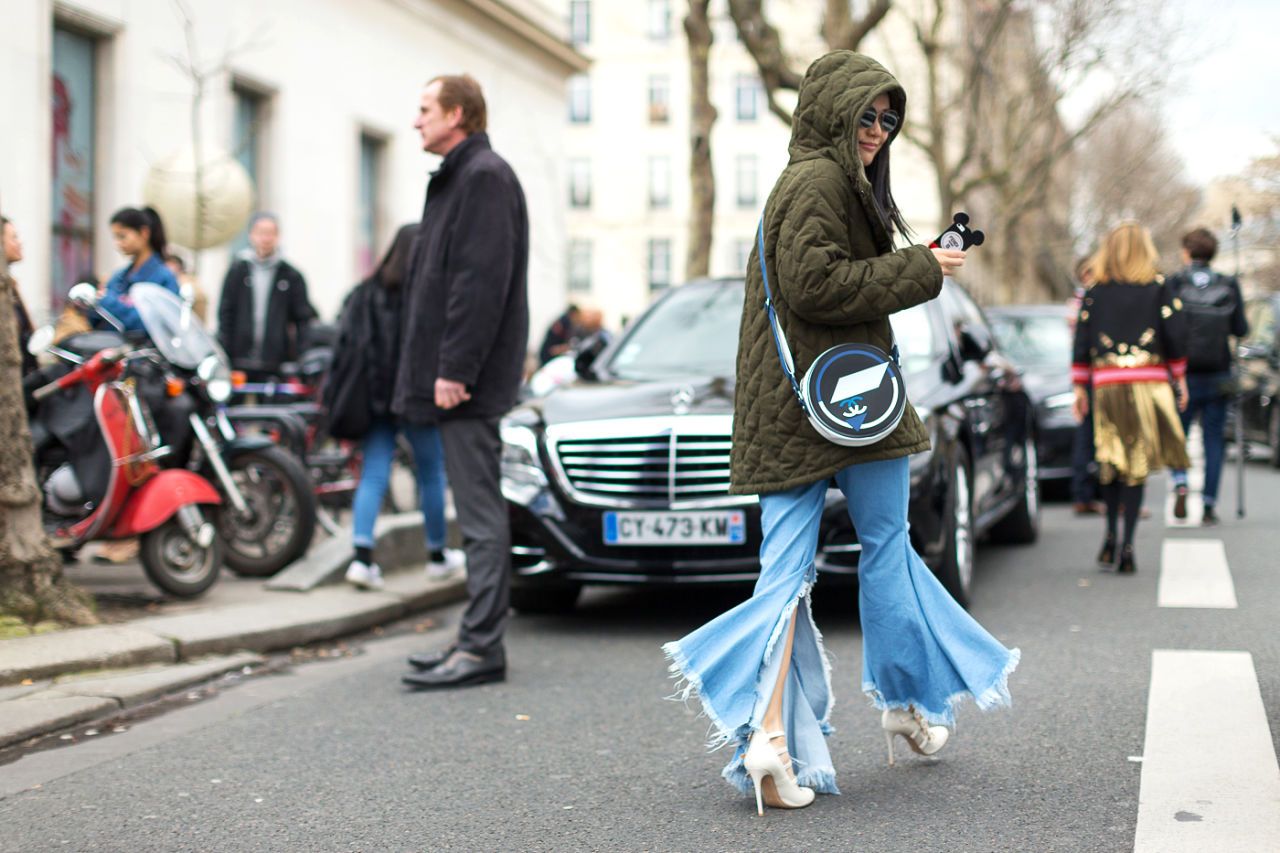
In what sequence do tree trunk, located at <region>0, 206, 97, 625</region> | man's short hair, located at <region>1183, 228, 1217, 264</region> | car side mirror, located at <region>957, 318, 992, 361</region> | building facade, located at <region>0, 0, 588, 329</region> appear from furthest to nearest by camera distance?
building facade, located at <region>0, 0, 588, 329</region> → man's short hair, located at <region>1183, 228, 1217, 264</region> → car side mirror, located at <region>957, 318, 992, 361</region> → tree trunk, located at <region>0, 206, 97, 625</region>

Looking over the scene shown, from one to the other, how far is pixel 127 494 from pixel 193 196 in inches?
233

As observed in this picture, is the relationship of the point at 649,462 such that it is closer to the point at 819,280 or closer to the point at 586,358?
the point at 586,358

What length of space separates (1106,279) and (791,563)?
5.20m

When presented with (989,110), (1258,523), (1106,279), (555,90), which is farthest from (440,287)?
(989,110)

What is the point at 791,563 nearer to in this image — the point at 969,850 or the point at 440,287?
the point at 969,850

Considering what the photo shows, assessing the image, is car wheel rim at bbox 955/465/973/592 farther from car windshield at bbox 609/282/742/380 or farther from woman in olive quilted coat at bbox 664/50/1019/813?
woman in olive quilted coat at bbox 664/50/1019/813

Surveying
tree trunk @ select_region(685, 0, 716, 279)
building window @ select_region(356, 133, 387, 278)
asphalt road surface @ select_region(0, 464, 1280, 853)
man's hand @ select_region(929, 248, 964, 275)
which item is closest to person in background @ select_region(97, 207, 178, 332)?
asphalt road surface @ select_region(0, 464, 1280, 853)

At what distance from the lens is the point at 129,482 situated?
7.47m

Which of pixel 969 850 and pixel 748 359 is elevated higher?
pixel 748 359

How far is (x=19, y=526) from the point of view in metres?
6.49

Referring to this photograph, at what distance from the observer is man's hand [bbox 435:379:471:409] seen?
5820 mm

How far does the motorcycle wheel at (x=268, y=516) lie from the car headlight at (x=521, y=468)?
1431 millimetres

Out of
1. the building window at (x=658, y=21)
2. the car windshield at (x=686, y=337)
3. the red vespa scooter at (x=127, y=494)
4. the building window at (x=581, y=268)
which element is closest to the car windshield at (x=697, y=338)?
the car windshield at (x=686, y=337)

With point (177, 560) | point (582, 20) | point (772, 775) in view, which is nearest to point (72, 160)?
point (177, 560)
